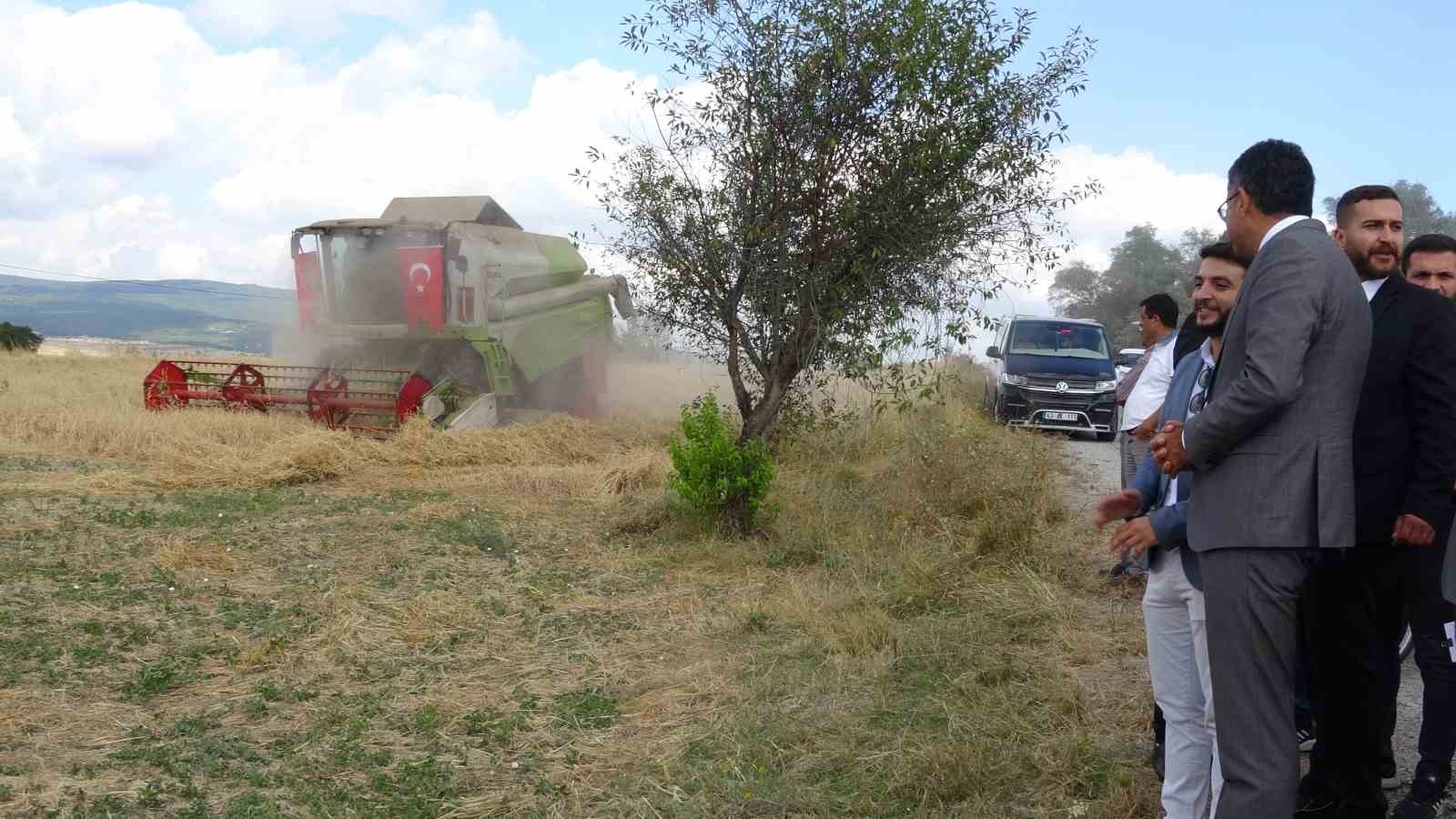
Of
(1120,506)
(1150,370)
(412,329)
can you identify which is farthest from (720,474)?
(412,329)

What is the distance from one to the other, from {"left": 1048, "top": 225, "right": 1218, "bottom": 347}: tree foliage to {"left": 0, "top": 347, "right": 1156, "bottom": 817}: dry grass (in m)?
38.3

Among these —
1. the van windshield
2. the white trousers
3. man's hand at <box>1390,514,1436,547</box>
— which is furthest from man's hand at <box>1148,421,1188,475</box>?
the van windshield

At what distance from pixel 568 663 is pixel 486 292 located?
8.36 meters

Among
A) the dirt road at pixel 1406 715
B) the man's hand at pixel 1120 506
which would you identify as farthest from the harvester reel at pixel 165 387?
the man's hand at pixel 1120 506

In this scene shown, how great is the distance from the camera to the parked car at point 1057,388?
1636cm

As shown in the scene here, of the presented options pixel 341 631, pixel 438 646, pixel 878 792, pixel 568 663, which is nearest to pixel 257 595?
pixel 341 631

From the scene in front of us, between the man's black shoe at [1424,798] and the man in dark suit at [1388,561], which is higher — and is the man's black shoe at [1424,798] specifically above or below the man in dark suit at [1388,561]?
below

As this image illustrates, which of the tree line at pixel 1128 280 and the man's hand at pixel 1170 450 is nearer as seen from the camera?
the man's hand at pixel 1170 450

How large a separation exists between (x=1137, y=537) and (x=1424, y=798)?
1553mm

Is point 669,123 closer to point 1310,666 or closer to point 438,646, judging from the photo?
point 438,646

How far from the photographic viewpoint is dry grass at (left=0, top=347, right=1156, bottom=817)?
4.06 metres

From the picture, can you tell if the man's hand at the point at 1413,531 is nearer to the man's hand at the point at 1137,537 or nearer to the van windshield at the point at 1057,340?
the man's hand at the point at 1137,537

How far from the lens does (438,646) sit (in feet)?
18.9

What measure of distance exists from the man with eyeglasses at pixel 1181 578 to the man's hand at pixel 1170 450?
18cm
